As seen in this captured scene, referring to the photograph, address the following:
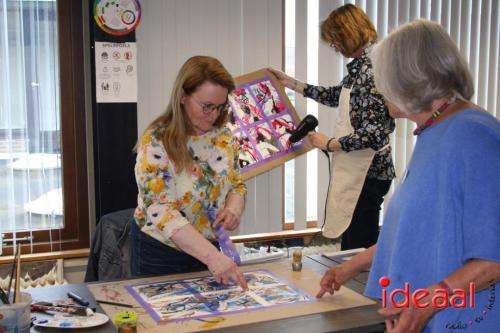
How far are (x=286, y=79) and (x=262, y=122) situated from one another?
281 millimetres

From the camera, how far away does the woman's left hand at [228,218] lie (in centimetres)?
206

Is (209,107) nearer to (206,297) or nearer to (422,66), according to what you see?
(206,297)

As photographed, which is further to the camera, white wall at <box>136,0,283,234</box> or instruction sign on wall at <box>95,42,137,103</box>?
white wall at <box>136,0,283,234</box>

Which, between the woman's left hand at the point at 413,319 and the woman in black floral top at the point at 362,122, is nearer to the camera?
the woman's left hand at the point at 413,319

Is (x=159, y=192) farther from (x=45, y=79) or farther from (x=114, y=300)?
(x=45, y=79)

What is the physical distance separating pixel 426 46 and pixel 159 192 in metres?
0.97

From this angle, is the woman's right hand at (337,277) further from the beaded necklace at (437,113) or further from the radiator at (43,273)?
the radiator at (43,273)

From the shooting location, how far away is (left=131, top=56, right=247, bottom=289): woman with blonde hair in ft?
6.19

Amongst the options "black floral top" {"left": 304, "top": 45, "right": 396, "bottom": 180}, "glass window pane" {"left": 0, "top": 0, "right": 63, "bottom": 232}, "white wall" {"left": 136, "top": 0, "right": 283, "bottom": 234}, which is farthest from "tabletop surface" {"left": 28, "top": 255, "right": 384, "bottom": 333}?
"white wall" {"left": 136, "top": 0, "right": 283, "bottom": 234}

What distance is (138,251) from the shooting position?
214 cm

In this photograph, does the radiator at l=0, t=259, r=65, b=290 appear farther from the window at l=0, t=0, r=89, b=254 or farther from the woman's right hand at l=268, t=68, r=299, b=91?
the woman's right hand at l=268, t=68, r=299, b=91

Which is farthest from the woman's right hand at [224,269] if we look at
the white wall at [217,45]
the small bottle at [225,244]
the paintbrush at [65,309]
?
the white wall at [217,45]

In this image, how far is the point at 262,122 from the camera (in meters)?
3.32

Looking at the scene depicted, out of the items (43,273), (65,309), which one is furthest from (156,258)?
(43,273)
